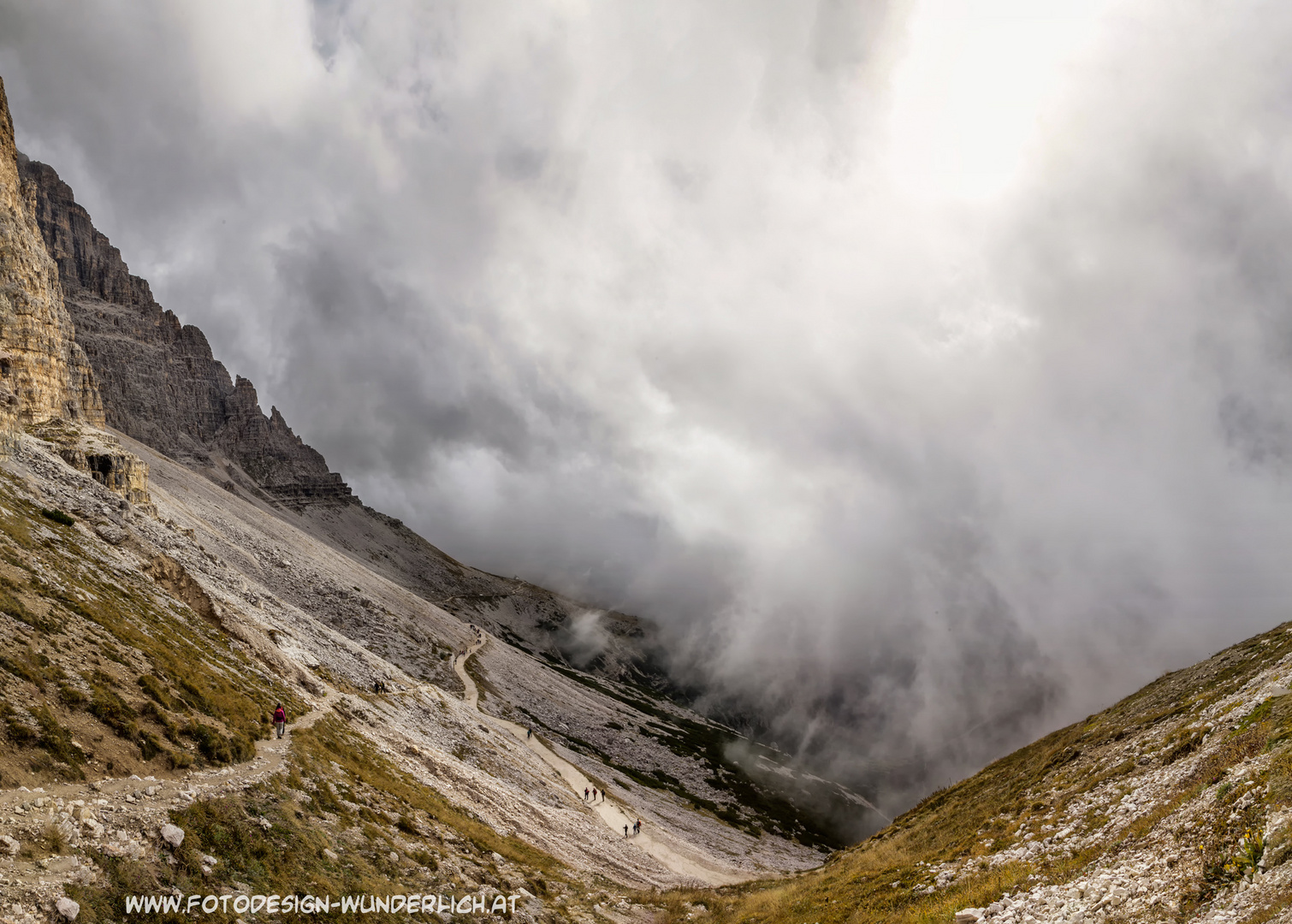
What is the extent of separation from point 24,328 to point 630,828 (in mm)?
97715

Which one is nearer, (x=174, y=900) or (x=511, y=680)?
(x=174, y=900)

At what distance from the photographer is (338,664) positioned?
65.2 m

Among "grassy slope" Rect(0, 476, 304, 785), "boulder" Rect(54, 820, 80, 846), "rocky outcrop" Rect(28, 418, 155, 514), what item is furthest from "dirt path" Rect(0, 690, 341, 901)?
"rocky outcrop" Rect(28, 418, 155, 514)

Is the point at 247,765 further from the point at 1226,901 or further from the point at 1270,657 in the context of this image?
the point at 1270,657

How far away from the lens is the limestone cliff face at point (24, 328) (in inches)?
2486

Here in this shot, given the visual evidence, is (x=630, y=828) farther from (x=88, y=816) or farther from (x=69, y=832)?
(x=69, y=832)

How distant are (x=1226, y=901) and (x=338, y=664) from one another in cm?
7289

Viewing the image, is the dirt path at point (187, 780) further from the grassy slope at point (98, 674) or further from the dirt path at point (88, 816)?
the grassy slope at point (98, 674)

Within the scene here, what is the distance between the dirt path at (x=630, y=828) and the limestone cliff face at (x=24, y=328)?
70970 millimetres

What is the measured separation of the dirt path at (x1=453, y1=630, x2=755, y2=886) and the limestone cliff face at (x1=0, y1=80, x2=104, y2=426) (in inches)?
2794

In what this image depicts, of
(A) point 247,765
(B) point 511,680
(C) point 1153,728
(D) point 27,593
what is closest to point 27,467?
(D) point 27,593

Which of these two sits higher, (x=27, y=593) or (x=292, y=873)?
(x=27, y=593)

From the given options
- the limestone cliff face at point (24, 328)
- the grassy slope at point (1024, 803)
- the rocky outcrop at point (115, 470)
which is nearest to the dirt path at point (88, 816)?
the grassy slope at point (1024, 803)

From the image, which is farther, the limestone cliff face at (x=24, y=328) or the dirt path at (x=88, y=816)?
the limestone cliff face at (x=24, y=328)
